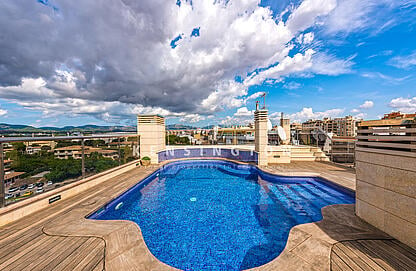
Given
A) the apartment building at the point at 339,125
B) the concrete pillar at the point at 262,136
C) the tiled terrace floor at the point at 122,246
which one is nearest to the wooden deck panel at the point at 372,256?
the tiled terrace floor at the point at 122,246

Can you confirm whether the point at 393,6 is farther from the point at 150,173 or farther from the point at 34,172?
the point at 34,172

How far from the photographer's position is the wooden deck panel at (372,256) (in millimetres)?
2066

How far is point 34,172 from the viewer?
13.1ft

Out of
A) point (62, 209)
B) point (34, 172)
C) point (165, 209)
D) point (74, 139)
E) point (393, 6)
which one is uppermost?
point (393, 6)

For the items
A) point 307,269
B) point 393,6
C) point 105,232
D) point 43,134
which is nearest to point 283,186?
point 307,269

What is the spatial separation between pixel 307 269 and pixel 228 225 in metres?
2.01

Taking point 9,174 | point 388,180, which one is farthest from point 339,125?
point 9,174

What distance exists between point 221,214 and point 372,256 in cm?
307

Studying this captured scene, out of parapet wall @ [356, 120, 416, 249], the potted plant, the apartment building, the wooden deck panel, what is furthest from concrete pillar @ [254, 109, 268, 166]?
the apartment building

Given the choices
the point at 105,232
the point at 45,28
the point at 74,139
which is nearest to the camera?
the point at 105,232

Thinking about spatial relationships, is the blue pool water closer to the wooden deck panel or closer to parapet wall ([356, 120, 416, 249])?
the wooden deck panel

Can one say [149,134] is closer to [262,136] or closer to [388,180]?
[262,136]

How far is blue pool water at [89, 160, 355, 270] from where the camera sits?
287 centimetres

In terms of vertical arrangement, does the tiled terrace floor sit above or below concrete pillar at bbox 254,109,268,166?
below
